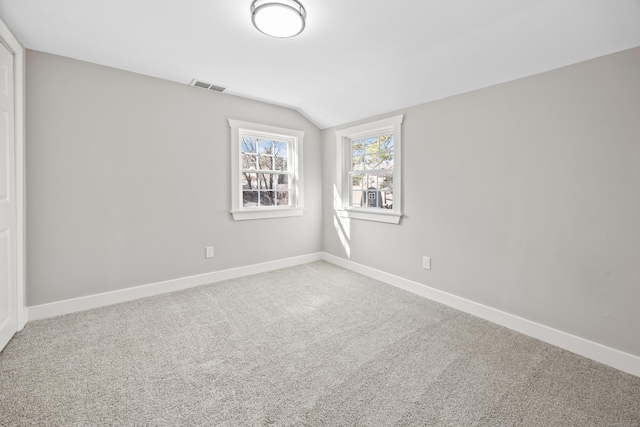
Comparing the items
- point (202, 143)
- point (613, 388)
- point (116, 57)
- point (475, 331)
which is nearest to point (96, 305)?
point (202, 143)

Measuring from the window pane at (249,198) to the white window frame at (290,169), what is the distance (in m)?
0.05

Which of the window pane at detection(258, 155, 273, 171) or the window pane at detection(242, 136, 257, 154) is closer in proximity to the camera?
the window pane at detection(242, 136, 257, 154)

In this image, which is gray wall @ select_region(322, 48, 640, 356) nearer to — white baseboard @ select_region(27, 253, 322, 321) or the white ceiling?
the white ceiling

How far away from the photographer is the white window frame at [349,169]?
10.9ft

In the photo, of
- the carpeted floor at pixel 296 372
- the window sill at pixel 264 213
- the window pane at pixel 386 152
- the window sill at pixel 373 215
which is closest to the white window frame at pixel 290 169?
the window sill at pixel 264 213

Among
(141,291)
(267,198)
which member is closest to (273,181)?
(267,198)

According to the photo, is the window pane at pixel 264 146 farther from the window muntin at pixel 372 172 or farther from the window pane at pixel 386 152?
the window pane at pixel 386 152

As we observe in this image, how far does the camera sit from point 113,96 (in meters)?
2.79

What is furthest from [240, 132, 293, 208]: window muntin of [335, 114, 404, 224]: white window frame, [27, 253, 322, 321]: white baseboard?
[27, 253, 322, 321]: white baseboard

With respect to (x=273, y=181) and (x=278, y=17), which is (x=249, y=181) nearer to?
(x=273, y=181)

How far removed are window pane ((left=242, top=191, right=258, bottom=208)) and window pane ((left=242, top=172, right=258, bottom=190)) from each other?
0.23ft

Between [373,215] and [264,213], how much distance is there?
1.46 m

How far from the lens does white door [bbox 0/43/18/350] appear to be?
2041mm

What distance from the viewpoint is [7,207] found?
6.93 feet
